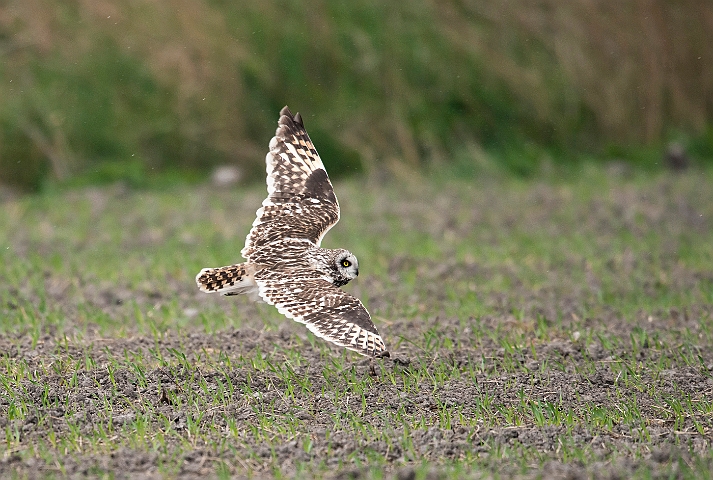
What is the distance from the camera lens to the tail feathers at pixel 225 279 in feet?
17.5

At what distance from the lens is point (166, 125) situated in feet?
41.2

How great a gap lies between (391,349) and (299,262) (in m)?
0.75

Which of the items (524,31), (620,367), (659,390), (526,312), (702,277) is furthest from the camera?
(524,31)

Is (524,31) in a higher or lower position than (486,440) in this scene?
higher

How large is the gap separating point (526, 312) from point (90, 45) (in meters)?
7.62

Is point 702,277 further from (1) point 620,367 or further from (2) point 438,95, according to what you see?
(2) point 438,95

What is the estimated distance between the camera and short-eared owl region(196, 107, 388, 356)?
4828 millimetres

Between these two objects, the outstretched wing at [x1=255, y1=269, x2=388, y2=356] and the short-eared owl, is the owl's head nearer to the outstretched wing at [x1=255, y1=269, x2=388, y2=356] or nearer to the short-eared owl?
the short-eared owl

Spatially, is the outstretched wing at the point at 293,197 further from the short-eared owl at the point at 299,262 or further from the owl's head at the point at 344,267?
the owl's head at the point at 344,267

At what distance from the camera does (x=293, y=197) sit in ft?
19.9

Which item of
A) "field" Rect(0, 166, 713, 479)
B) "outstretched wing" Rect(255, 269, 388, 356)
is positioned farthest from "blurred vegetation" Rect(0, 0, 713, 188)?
"outstretched wing" Rect(255, 269, 388, 356)

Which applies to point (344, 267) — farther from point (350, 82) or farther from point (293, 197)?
point (350, 82)

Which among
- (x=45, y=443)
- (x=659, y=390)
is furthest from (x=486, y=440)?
(x=45, y=443)

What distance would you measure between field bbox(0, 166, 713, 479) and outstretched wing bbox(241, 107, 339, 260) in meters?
0.63
